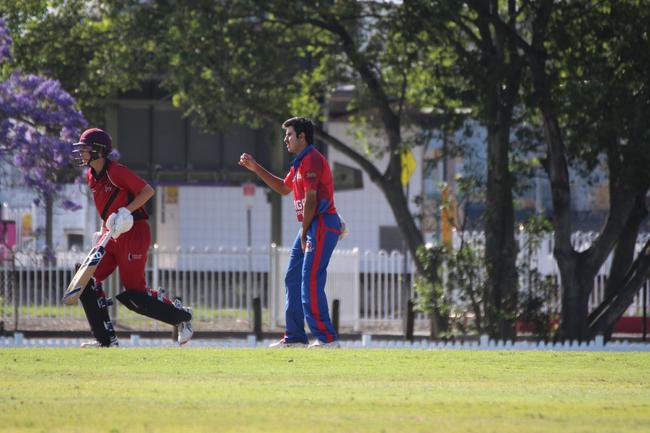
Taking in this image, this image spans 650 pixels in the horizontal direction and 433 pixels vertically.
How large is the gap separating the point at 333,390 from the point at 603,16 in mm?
13333

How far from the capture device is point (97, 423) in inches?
309

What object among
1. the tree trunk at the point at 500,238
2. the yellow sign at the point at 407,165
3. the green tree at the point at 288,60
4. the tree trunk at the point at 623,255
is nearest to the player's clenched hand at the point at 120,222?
the tree trunk at the point at 500,238

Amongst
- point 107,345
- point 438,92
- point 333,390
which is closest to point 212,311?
point 438,92

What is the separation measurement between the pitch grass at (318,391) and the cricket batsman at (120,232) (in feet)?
1.52

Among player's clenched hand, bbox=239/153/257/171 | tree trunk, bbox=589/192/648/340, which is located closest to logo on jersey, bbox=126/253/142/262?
player's clenched hand, bbox=239/153/257/171

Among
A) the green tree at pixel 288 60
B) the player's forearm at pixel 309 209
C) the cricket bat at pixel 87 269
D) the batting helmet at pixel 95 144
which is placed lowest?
the cricket bat at pixel 87 269

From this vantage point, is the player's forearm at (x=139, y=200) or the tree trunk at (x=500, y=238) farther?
the tree trunk at (x=500, y=238)

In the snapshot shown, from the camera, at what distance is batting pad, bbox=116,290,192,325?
12.7m

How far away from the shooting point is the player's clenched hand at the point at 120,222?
39.6ft

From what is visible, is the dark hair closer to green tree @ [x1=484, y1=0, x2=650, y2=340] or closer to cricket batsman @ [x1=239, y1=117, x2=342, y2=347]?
cricket batsman @ [x1=239, y1=117, x2=342, y2=347]

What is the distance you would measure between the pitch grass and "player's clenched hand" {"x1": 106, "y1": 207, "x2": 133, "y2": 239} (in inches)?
36.7

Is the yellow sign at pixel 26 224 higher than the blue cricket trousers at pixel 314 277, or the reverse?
the yellow sign at pixel 26 224

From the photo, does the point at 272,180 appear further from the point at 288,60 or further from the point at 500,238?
the point at 288,60

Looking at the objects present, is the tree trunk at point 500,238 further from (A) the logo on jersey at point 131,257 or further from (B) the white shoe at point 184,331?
(A) the logo on jersey at point 131,257
